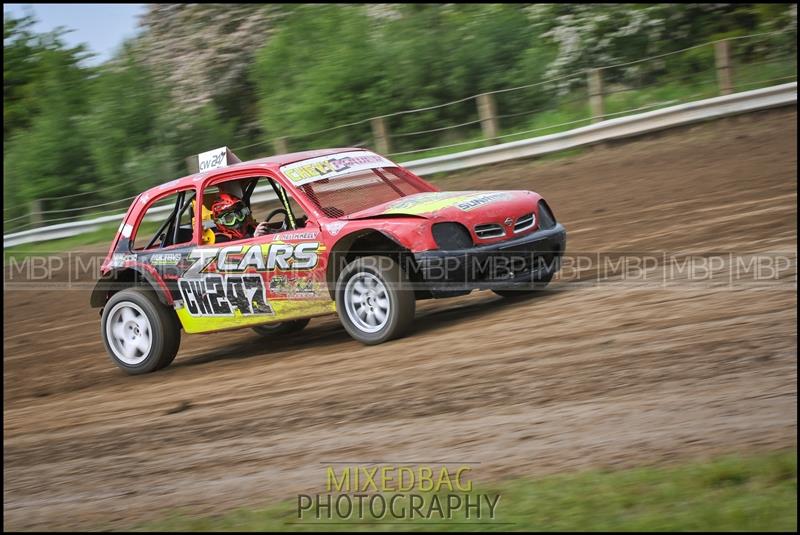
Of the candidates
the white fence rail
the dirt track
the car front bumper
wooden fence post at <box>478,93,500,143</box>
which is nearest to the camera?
Answer: the dirt track

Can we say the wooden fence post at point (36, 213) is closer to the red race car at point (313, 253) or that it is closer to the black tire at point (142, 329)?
the red race car at point (313, 253)

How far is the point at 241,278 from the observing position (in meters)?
7.67

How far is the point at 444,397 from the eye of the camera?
560 cm

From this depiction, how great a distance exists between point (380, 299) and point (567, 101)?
10.9m

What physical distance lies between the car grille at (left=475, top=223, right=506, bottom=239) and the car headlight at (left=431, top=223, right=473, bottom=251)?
9 cm

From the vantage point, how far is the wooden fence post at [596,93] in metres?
15.6

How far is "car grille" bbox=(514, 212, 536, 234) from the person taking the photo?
7.26 m

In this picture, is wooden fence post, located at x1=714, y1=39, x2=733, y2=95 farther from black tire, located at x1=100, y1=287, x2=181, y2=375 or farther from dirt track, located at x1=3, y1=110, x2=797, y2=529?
black tire, located at x1=100, y1=287, x2=181, y2=375

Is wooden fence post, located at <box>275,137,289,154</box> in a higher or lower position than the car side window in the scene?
higher

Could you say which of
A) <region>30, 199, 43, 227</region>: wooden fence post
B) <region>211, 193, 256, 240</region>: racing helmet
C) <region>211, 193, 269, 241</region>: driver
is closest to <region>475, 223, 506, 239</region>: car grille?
<region>211, 193, 269, 241</region>: driver

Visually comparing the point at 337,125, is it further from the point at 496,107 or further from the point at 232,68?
the point at 232,68

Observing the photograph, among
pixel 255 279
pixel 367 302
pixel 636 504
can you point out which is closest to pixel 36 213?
pixel 255 279

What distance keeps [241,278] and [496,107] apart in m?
10.3

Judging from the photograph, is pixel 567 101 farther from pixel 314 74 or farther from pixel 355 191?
pixel 355 191
